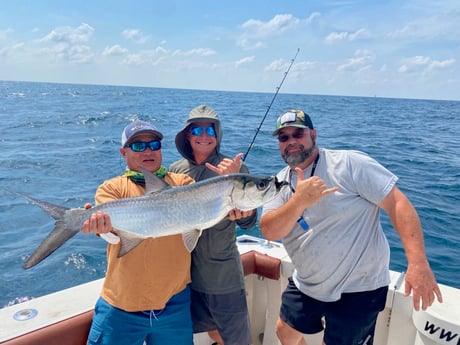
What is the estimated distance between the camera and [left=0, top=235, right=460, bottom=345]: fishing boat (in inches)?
97.0

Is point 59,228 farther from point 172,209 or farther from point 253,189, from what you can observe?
point 253,189

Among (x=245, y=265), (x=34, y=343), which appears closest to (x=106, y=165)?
(x=245, y=265)

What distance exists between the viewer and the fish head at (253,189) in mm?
2377

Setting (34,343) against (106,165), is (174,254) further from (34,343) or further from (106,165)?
(106,165)

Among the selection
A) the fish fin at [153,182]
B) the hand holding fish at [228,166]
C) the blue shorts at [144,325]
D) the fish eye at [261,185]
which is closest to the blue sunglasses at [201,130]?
the hand holding fish at [228,166]

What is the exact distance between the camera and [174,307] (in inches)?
103

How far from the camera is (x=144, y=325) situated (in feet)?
8.30

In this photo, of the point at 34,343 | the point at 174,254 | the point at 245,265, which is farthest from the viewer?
the point at 245,265

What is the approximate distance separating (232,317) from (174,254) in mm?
683

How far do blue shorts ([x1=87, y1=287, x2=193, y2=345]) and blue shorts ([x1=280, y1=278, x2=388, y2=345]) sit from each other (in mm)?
862

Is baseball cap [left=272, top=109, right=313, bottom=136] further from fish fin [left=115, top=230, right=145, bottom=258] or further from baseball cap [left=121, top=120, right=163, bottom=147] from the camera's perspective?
fish fin [left=115, top=230, right=145, bottom=258]

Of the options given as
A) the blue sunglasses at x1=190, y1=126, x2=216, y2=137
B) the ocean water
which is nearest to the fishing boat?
the ocean water

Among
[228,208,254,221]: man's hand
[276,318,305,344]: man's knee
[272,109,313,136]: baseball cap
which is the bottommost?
[276,318,305,344]: man's knee

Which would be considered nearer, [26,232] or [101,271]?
[101,271]
